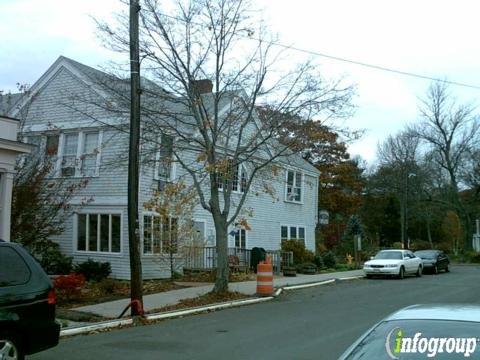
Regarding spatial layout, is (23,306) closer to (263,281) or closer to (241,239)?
(263,281)

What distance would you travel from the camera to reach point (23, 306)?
294 inches

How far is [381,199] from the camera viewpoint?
7369cm

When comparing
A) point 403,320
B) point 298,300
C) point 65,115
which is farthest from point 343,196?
point 403,320

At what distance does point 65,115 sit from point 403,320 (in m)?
23.7

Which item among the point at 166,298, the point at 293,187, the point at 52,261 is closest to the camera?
the point at 166,298

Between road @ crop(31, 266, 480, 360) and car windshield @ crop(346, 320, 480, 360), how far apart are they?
4989mm

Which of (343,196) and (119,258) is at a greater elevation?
(343,196)

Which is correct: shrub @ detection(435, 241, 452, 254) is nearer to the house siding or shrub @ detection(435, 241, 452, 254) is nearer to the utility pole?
the house siding

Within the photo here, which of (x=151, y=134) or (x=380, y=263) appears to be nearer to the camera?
(x=151, y=134)

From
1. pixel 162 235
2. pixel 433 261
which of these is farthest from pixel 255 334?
pixel 433 261

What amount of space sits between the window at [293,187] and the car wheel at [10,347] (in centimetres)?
2840

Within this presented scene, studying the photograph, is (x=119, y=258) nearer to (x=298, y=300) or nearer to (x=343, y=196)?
(x=298, y=300)

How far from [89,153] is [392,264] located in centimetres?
1502

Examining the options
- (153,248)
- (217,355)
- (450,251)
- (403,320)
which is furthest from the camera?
(450,251)
